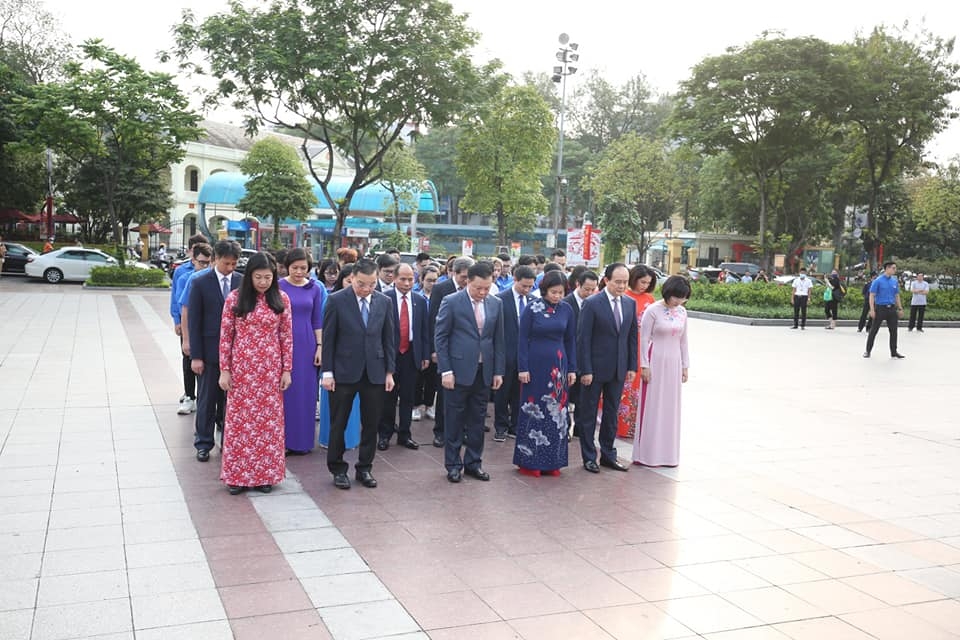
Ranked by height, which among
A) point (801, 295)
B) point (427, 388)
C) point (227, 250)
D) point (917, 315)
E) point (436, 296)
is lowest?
point (427, 388)

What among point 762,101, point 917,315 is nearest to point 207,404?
point 917,315

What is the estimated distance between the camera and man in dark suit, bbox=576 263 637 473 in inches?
271

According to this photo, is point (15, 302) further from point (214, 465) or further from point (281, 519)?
→ point (281, 519)

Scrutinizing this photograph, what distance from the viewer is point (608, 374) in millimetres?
6914

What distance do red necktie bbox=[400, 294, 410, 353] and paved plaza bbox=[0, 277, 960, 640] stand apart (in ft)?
2.92

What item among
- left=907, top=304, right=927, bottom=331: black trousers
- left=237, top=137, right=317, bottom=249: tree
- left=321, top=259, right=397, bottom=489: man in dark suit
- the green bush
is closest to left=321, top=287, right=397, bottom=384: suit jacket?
left=321, top=259, right=397, bottom=489: man in dark suit

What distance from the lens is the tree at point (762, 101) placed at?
28.9 m

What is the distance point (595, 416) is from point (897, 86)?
91.8 feet

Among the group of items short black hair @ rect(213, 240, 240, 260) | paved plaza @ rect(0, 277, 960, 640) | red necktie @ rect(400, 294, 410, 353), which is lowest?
paved plaza @ rect(0, 277, 960, 640)

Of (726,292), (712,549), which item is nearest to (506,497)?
(712,549)

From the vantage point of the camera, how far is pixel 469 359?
6344mm

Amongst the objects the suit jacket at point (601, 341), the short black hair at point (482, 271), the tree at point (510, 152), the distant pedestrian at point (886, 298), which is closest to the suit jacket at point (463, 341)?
the short black hair at point (482, 271)

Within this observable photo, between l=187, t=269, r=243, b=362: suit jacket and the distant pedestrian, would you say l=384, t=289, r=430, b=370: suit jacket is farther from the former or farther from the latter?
the distant pedestrian

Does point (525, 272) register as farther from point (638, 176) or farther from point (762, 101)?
point (638, 176)
